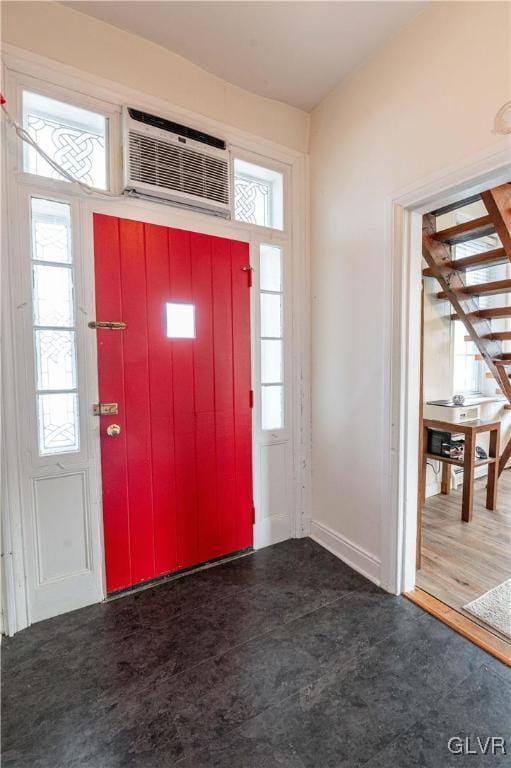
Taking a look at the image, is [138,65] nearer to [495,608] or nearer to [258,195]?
[258,195]

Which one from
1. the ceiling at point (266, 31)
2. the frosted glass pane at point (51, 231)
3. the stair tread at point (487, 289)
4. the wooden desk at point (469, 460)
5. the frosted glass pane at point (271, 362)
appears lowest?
the wooden desk at point (469, 460)

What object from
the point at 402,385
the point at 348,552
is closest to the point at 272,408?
the point at 402,385

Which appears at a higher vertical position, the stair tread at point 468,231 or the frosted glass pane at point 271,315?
the stair tread at point 468,231

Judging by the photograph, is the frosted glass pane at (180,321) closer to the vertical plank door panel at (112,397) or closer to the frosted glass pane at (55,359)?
the vertical plank door panel at (112,397)

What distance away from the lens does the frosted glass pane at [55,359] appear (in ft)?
5.80

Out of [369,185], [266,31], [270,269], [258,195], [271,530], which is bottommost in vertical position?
[271,530]

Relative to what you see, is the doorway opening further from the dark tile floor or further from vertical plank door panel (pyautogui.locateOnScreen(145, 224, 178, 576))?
vertical plank door panel (pyautogui.locateOnScreen(145, 224, 178, 576))

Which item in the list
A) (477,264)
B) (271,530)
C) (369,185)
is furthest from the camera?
(477,264)

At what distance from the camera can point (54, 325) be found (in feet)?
5.84

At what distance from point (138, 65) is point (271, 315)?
157 cm

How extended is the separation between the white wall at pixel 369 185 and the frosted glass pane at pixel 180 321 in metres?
0.92

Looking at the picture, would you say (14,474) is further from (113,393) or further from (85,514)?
(113,393)

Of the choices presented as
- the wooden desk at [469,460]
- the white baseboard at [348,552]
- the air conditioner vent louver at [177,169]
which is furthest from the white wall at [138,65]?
the white baseboard at [348,552]

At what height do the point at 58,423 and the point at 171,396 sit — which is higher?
the point at 171,396
